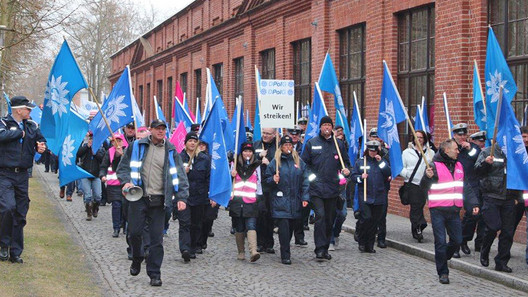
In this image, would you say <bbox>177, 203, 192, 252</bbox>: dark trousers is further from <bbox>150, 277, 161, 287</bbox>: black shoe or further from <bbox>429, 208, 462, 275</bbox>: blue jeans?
<bbox>429, 208, 462, 275</bbox>: blue jeans

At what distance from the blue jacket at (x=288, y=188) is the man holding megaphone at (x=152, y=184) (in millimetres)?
Answer: 2321

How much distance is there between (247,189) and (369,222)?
2167 millimetres

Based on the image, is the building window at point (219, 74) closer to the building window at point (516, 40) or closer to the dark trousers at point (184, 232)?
the building window at point (516, 40)

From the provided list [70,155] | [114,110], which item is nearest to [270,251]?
[114,110]

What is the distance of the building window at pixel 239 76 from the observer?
1181 inches

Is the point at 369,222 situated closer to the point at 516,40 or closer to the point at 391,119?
the point at 391,119

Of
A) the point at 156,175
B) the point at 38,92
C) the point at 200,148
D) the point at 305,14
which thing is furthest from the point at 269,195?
the point at 38,92

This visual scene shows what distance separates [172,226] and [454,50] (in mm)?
6437

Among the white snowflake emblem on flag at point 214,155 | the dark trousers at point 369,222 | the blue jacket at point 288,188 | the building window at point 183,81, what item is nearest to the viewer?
the blue jacket at point 288,188

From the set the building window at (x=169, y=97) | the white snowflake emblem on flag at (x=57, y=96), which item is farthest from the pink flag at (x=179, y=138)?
the building window at (x=169, y=97)

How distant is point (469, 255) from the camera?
11766 mm

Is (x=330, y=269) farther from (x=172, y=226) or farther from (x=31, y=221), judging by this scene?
(x=31, y=221)

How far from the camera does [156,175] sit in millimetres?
9359

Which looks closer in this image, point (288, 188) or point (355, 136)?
point (288, 188)
